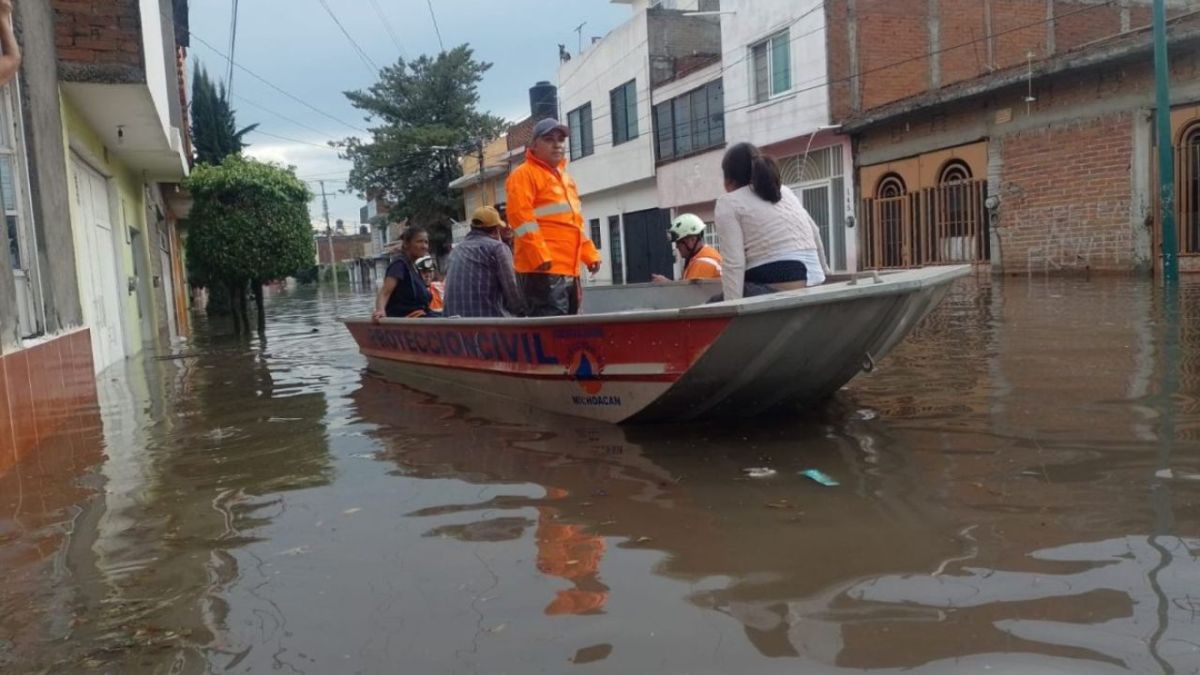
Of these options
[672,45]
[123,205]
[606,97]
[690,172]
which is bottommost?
[123,205]

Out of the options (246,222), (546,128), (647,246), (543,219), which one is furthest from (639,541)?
(647,246)

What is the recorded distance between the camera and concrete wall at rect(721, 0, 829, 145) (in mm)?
19203

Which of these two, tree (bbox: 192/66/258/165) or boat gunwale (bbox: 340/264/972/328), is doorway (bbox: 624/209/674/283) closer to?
tree (bbox: 192/66/258/165)

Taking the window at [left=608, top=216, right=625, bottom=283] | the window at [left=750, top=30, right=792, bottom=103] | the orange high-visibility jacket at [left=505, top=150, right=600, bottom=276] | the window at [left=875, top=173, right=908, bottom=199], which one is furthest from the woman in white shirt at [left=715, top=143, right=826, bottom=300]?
the window at [left=608, top=216, right=625, bottom=283]

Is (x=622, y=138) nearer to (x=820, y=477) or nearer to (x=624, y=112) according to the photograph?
(x=624, y=112)

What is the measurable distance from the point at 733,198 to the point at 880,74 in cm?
1616

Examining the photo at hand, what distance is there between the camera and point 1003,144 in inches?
627

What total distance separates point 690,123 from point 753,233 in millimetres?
19441

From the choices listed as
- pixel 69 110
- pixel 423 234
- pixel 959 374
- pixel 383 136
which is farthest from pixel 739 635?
pixel 383 136

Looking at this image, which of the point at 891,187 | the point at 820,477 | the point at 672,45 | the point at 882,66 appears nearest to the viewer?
the point at 820,477

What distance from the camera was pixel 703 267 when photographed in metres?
7.18

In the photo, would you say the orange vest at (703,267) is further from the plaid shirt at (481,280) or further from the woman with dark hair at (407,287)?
the woman with dark hair at (407,287)

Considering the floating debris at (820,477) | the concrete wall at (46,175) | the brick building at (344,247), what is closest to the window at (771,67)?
the concrete wall at (46,175)

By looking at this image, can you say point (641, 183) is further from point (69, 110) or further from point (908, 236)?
point (69, 110)
